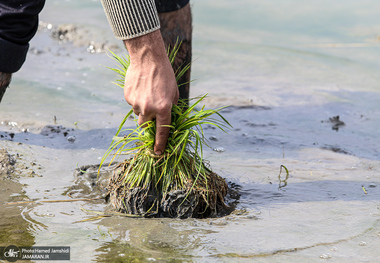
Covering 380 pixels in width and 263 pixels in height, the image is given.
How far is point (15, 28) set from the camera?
8.79 ft

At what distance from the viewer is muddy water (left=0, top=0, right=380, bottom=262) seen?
259 centimetres

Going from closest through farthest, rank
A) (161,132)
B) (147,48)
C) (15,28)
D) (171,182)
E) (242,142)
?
(147,48), (15,28), (161,132), (171,182), (242,142)

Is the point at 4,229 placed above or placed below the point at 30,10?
below

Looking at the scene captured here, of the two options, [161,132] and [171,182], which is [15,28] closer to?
[161,132]

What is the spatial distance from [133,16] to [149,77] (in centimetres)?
32

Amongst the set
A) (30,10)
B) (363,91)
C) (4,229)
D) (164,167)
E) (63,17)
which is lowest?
(4,229)

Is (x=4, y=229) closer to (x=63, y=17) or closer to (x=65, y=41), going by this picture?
(x=65, y=41)

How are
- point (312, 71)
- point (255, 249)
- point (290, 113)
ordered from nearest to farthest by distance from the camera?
point (255, 249) → point (290, 113) → point (312, 71)

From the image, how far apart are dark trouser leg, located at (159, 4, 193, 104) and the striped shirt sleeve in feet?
4.05

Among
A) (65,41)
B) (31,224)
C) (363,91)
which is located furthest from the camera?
(65,41)

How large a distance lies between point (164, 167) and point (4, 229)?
95cm

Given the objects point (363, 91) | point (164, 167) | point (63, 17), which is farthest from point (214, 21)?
point (164, 167)

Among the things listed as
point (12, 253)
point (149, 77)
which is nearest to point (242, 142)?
point (149, 77)

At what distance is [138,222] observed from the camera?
9.18 ft
